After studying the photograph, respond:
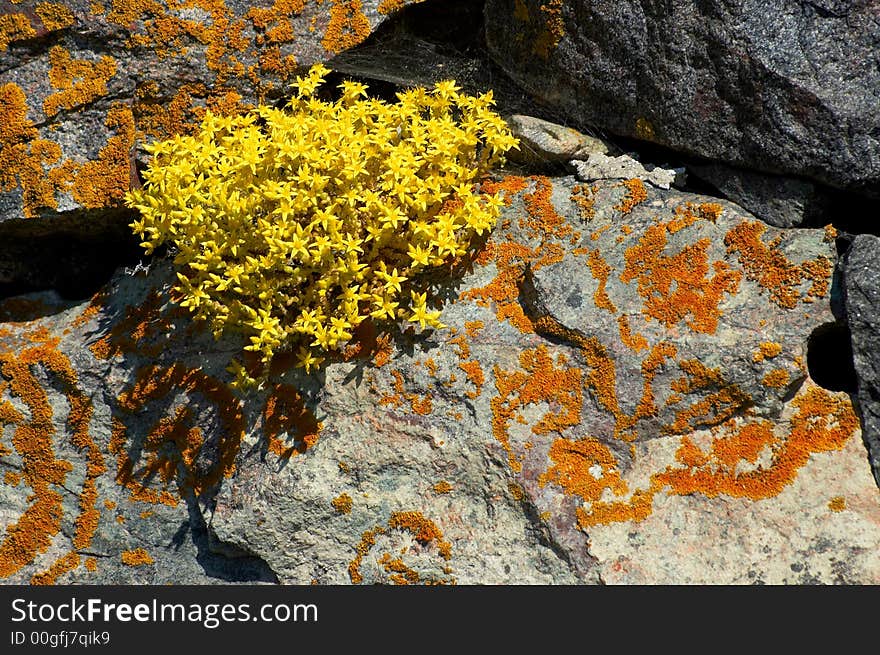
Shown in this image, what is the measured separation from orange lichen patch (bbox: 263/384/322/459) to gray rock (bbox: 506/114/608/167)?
6.21 feet

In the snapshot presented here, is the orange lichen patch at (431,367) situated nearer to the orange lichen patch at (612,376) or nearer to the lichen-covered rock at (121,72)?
the orange lichen patch at (612,376)

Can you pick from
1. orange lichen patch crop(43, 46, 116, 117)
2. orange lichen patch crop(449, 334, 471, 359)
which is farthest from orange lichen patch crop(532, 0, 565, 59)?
orange lichen patch crop(43, 46, 116, 117)

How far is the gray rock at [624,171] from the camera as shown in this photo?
4.45m

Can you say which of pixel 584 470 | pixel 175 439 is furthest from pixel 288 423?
pixel 584 470

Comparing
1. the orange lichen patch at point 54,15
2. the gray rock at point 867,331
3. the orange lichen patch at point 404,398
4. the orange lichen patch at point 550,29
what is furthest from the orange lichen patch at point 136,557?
the gray rock at point 867,331

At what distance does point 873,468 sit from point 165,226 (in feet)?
11.2

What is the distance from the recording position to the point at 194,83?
505 centimetres

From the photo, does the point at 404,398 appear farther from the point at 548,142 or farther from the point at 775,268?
the point at 775,268

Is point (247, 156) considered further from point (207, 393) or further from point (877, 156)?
point (877, 156)

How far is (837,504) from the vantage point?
12.1 ft

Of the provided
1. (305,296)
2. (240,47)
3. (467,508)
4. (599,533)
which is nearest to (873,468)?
(599,533)

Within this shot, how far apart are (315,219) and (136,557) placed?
2.03 m

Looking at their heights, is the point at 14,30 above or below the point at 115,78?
above

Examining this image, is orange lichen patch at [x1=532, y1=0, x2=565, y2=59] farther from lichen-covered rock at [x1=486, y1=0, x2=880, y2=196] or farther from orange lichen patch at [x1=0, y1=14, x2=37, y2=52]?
orange lichen patch at [x1=0, y1=14, x2=37, y2=52]
